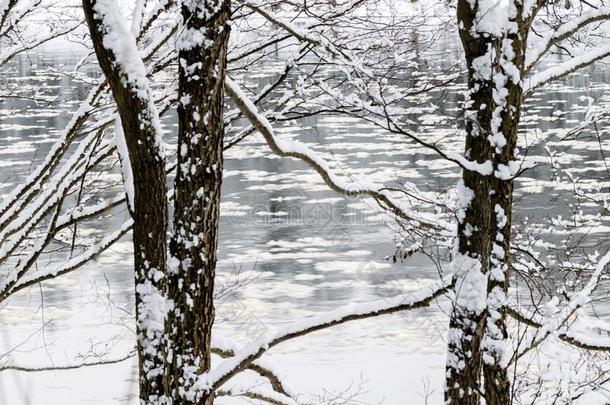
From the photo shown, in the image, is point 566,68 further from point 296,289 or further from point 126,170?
point 296,289

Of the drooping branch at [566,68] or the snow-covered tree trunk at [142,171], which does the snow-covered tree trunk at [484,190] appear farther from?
the snow-covered tree trunk at [142,171]

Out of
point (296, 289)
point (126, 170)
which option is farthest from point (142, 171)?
point (296, 289)

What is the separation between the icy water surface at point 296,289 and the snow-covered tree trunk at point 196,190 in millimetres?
3336

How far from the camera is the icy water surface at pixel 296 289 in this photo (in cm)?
1174

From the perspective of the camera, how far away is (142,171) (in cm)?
386

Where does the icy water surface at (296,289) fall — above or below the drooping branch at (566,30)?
below

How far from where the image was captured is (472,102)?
Answer: 452 centimetres

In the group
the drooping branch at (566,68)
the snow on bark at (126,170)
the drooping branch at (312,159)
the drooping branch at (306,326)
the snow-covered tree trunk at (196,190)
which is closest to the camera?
the snow-covered tree trunk at (196,190)

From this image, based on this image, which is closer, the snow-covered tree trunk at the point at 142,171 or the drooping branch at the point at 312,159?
the snow-covered tree trunk at the point at 142,171

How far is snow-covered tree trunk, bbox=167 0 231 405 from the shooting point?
358 centimetres

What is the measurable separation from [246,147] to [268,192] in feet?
23.6

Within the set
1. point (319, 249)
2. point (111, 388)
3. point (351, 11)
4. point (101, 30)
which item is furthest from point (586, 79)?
point (101, 30)

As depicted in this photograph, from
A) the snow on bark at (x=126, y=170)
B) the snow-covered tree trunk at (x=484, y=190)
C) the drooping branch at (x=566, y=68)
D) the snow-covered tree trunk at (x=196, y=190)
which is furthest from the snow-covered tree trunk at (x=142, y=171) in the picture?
the drooping branch at (x=566, y=68)

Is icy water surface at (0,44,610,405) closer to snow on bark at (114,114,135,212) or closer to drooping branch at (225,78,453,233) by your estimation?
drooping branch at (225,78,453,233)
